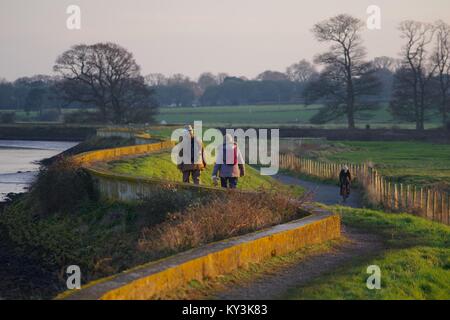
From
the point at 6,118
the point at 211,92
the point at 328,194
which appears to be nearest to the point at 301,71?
the point at 211,92

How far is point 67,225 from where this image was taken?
2077 cm

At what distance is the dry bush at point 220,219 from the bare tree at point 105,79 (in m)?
66.5

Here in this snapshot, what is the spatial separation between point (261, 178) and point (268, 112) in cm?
8190

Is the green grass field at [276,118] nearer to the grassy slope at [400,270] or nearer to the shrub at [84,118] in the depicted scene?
the shrub at [84,118]

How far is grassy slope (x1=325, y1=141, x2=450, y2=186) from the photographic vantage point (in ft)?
125

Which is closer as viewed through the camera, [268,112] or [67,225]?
[67,225]

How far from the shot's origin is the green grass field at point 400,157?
3791 centimetres

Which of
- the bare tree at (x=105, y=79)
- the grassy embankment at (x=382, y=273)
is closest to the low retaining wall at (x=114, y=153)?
the grassy embankment at (x=382, y=273)

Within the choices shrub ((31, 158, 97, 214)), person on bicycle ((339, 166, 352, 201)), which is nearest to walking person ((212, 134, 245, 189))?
shrub ((31, 158, 97, 214))

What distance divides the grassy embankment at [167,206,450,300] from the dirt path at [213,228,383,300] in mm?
93

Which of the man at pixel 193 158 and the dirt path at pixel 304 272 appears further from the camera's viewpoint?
the man at pixel 193 158

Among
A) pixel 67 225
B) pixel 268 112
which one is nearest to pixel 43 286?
pixel 67 225

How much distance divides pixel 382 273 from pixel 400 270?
57 cm
